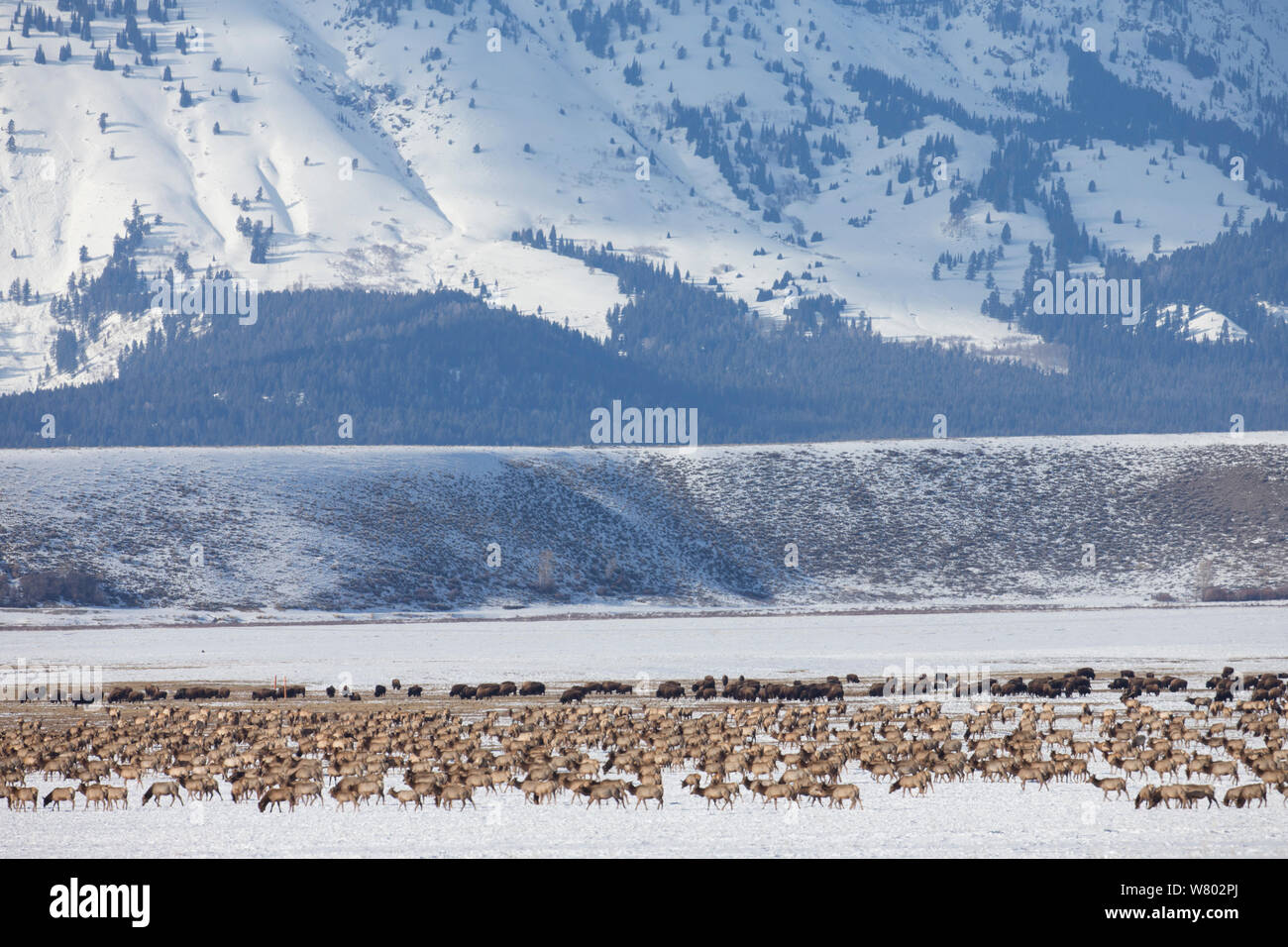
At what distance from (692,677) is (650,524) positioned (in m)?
66.8

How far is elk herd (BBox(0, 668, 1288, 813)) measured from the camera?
1147 inches

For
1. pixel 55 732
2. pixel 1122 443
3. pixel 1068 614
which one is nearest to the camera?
pixel 55 732

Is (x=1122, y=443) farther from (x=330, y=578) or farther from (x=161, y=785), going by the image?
(x=161, y=785)

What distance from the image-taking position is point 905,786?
29266 millimetres

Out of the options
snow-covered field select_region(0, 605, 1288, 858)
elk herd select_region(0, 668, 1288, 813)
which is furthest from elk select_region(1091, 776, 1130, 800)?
snow-covered field select_region(0, 605, 1288, 858)

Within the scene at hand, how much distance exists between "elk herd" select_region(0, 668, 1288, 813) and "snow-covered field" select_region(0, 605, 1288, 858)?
45 centimetres

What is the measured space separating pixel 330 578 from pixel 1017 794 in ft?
265

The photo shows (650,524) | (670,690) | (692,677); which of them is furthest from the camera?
(650,524)

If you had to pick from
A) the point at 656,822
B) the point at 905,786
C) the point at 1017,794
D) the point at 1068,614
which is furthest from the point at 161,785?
the point at 1068,614

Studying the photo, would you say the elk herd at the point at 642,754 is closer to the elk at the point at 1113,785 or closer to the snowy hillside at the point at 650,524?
the elk at the point at 1113,785

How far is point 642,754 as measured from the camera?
3231 centimetres

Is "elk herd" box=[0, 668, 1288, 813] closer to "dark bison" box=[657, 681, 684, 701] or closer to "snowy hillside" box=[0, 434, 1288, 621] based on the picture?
"dark bison" box=[657, 681, 684, 701]

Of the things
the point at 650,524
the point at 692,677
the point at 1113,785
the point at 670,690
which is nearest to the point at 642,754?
the point at 1113,785

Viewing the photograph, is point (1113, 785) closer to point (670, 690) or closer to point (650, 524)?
point (670, 690)
